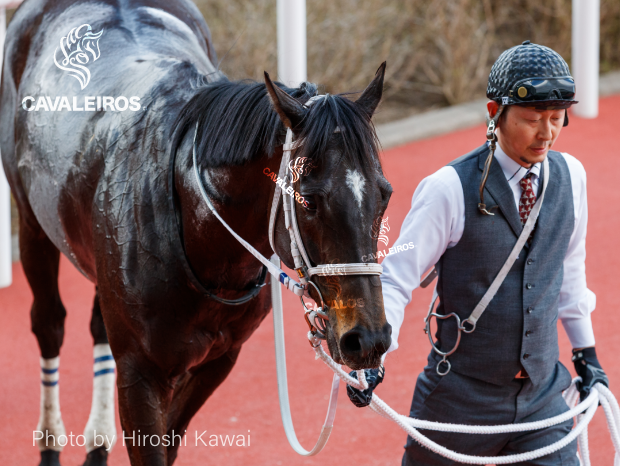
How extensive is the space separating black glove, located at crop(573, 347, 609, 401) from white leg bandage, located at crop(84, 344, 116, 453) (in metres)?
2.03

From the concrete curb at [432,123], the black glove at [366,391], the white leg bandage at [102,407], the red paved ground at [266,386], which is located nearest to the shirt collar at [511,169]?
the black glove at [366,391]

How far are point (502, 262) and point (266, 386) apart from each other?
2407 millimetres

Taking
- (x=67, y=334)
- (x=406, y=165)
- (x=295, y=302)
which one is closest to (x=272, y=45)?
(x=406, y=165)

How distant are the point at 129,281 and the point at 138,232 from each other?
17cm

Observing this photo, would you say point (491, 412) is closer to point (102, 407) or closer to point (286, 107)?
point (286, 107)

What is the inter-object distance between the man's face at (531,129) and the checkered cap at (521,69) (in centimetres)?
5

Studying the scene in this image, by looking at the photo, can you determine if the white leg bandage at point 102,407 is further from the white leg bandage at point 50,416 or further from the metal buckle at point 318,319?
the metal buckle at point 318,319

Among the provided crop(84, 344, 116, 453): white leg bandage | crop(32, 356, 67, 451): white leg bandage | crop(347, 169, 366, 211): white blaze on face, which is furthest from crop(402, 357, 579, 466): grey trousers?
crop(32, 356, 67, 451): white leg bandage

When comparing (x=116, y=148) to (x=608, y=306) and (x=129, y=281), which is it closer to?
(x=129, y=281)

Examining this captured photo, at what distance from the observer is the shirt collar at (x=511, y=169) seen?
7.90 ft

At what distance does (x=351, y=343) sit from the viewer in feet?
6.17

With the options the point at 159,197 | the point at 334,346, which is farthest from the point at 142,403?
the point at 334,346

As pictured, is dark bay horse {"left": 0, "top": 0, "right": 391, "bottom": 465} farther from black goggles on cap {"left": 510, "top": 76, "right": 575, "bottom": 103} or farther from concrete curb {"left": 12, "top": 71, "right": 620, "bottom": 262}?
concrete curb {"left": 12, "top": 71, "right": 620, "bottom": 262}

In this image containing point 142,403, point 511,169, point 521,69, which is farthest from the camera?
point 142,403
